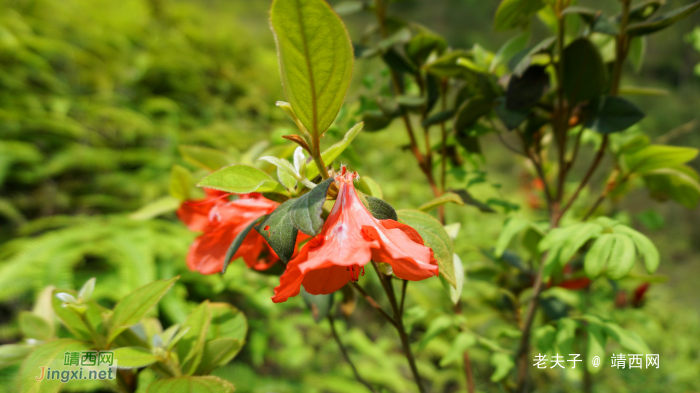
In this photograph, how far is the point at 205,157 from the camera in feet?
1.30

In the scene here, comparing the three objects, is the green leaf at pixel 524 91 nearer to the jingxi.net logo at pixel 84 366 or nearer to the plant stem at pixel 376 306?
the plant stem at pixel 376 306

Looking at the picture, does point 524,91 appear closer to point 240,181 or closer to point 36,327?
point 240,181

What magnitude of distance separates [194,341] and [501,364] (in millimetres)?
376

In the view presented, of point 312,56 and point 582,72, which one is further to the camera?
point 582,72

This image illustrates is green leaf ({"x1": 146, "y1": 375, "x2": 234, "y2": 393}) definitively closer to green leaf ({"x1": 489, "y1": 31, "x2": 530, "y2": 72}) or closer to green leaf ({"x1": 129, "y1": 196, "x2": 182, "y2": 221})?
green leaf ({"x1": 129, "y1": 196, "x2": 182, "y2": 221})

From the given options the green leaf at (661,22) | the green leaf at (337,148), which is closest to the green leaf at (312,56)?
the green leaf at (337,148)

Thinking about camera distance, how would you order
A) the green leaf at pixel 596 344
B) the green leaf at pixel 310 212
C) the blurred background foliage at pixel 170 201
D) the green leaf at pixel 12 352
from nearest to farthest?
the green leaf at pixel 310 212 → the green leaf at pixel 12 352 → the green leaf at pixel 596 344 → the blurred background foliage at pixel 170 201

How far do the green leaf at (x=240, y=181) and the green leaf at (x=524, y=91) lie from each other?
0.27m

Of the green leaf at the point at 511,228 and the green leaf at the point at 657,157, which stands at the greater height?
the green leaf at the point at 657,157

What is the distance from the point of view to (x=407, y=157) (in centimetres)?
188

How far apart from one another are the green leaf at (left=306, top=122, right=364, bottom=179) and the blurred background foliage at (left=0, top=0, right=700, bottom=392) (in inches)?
3.4

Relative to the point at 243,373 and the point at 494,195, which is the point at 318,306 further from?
the point at 243,373

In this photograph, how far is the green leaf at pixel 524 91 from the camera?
1.25 feet

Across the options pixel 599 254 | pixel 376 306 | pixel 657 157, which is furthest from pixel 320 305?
pixel 657 157
